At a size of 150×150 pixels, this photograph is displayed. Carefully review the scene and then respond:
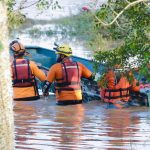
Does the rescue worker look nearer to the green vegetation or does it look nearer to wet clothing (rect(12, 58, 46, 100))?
wet clothing (rect(12, 58, 46, 100))

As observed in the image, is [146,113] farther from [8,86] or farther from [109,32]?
[8,86]

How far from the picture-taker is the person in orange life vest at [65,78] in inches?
510

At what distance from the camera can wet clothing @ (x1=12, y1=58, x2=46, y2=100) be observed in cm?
1311

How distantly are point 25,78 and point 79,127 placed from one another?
318 centimetres

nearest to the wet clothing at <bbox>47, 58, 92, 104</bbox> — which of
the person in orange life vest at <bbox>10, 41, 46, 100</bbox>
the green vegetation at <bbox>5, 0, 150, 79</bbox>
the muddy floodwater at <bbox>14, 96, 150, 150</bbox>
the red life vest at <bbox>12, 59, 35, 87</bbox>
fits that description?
the muddy floodwater at <bbox>14, 96, 150, 150</bbox>

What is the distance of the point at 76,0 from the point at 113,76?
19766 mm

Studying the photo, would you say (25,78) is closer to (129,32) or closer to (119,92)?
(119,92)

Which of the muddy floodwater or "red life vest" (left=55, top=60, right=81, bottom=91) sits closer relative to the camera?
the muddy floodwater

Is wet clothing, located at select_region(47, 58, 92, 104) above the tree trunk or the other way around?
the other way around

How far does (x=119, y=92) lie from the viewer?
1291 cm

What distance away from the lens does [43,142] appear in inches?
347

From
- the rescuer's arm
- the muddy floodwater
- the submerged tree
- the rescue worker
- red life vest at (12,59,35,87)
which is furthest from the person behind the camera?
red life vest at (12,59,35,87)

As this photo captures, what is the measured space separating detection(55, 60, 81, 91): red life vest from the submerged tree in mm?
3768

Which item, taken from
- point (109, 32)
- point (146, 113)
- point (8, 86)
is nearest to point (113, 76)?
point (146, 113)
